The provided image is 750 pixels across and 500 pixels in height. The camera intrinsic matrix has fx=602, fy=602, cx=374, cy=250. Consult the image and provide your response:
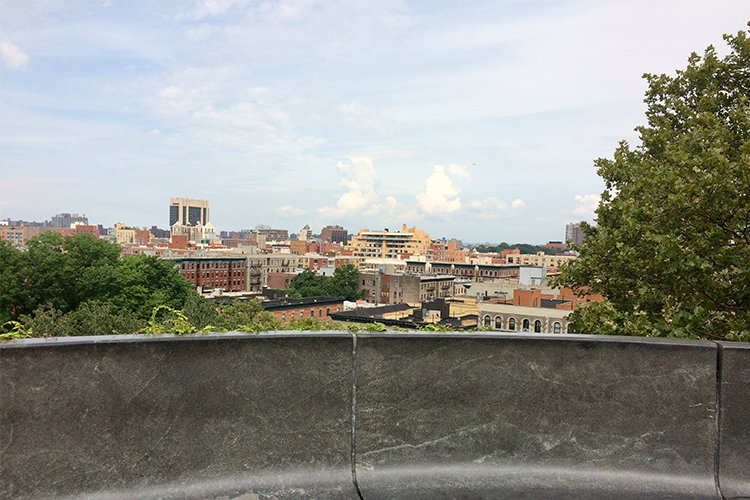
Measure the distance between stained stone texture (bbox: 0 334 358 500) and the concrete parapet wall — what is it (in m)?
0.01

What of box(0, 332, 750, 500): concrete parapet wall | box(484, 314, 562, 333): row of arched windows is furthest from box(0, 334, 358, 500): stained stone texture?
box(484, 314, 562, 333): row of arched windows

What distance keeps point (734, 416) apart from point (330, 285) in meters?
117

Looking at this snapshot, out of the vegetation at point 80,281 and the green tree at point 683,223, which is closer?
the green tree at point 683,223

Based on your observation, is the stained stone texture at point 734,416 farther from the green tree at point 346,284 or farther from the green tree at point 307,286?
the green tree at point 346,284

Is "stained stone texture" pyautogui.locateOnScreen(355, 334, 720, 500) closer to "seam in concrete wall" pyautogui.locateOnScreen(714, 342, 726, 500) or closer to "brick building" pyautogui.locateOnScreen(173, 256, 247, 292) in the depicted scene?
"seam in concrete wall" pyautogui.locateOnScreen(714, 342, 726, 500)

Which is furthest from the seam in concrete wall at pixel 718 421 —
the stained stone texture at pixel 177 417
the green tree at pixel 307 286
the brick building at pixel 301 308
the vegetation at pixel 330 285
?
the vegetation at pixel 330 285

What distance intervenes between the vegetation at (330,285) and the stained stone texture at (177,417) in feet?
356

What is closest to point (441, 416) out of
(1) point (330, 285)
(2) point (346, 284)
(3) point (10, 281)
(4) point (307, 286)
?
(3) point (10, 281)

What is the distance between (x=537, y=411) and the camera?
3.92 meters

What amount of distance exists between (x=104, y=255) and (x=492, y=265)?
139689mm

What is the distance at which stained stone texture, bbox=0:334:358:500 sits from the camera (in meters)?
3.32

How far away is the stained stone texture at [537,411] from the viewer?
3.87 m

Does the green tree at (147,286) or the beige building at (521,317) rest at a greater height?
the green tree at (147,286)

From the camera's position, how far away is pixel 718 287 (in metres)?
6.84
